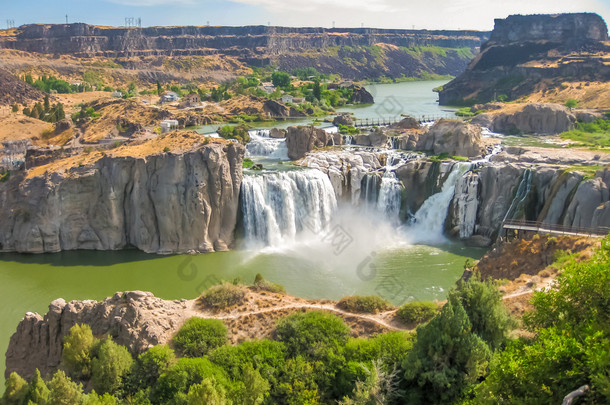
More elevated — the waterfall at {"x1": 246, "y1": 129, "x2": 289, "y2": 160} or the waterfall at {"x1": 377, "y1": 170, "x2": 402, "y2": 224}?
the waterfall at {"x1": 246, "y1": 129, "x2": 289, "y2": 160}

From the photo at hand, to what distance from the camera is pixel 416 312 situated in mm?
18984

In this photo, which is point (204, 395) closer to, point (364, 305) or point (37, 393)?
point (37, 393)

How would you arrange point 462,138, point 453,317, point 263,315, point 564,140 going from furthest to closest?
point 564,140 < point 462,138 < point 263,315 < point 453,317

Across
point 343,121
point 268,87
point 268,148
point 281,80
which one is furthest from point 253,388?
point 281,80

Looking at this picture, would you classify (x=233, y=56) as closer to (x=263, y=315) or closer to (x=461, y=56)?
(x=461, y=56)

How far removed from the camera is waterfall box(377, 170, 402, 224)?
1495 inches

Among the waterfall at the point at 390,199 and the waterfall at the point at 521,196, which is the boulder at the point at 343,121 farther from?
the waterfall at the point at 521,196

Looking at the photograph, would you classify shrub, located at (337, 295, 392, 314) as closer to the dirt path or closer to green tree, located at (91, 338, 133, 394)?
the dirt path

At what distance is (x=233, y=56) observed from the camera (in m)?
146

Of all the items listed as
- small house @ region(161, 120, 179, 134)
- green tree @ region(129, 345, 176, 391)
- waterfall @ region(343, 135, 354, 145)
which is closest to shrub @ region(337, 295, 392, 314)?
green tree @ region(129, 345, 176, 391)

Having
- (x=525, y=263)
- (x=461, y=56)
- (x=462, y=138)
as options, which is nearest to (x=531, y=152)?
(x=462, y=138)

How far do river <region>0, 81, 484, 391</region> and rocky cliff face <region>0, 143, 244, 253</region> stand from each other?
927 mm

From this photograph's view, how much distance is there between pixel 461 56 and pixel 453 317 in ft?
589

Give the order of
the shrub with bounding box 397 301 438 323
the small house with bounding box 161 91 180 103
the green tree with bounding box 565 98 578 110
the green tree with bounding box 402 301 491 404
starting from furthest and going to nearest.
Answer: the small house with bounding box 161 91 180 103 < the green tree with bounding box 565 98 578 110 < the shrub with bounding box 397 301 438 323 < the green tree with bounding box 402 301 491 404
